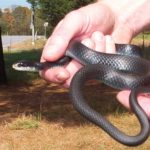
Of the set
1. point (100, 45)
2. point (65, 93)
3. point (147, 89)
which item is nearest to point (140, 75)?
point (147, 89)

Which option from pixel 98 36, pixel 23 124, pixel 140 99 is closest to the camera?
pixel 140 99

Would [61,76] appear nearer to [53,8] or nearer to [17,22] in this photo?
[53,8]

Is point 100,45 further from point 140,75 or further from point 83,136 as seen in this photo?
point 83,136

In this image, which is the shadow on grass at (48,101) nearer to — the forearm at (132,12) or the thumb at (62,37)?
the forearm at (132,12)

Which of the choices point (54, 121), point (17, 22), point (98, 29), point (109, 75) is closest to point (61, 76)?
point (109, 75)

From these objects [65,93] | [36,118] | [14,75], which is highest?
[36,118]

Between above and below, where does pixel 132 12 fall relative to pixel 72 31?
below
